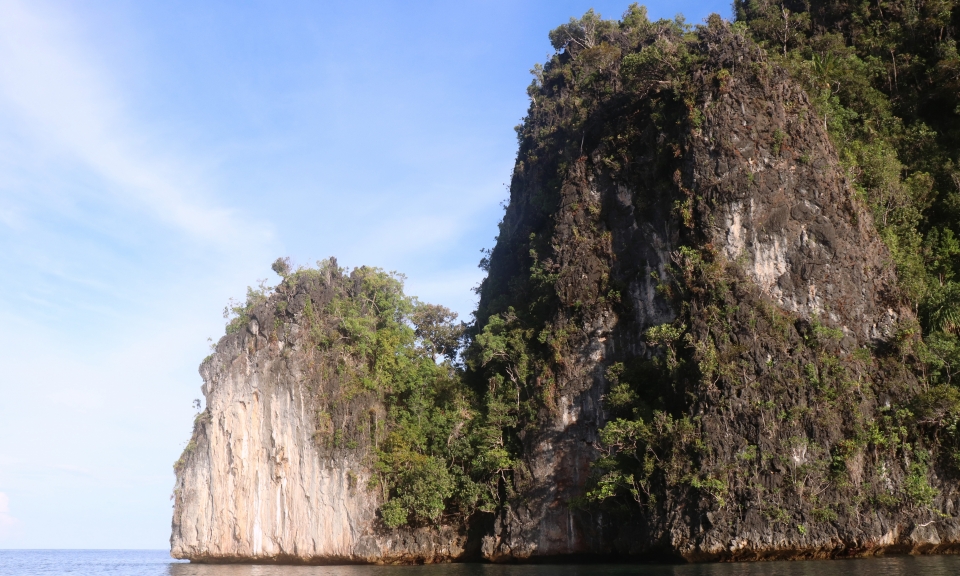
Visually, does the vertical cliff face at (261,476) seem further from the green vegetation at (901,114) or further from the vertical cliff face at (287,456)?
the green vegetation at (901,114)

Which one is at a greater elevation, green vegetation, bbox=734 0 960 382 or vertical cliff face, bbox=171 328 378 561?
green vegetation, bbox=734 0 960 382

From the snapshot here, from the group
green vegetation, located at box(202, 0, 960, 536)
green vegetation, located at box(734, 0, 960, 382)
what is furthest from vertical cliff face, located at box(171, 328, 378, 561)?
green vegetation, located at box(734, 0, 960, 382)

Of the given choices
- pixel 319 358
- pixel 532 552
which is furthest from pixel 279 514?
pixel 532 552

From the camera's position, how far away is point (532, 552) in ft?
101

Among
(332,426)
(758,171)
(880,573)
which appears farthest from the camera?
(332,426)

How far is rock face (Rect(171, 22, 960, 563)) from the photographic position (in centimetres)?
2439

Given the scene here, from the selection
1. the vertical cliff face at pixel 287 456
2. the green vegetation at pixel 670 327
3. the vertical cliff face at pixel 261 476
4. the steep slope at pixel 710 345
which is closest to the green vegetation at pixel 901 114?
the green vegetation at pixel 670 327

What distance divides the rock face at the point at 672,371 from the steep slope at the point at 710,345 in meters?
0.08

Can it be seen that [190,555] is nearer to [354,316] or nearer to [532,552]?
[354,316]

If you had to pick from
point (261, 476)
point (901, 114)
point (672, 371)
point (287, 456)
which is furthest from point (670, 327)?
point (261, 476)

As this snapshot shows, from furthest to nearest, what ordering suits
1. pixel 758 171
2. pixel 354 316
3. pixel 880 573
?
pixel 354 316 → pixel 758 171 → pixel 880 573

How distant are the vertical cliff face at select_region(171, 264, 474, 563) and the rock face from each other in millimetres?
124

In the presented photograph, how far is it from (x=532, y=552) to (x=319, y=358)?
14254 mm

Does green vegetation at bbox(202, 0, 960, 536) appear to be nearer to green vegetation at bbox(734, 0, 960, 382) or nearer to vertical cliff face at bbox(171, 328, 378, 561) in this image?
green vegetation at bbox(734, 0, 960, 382)
